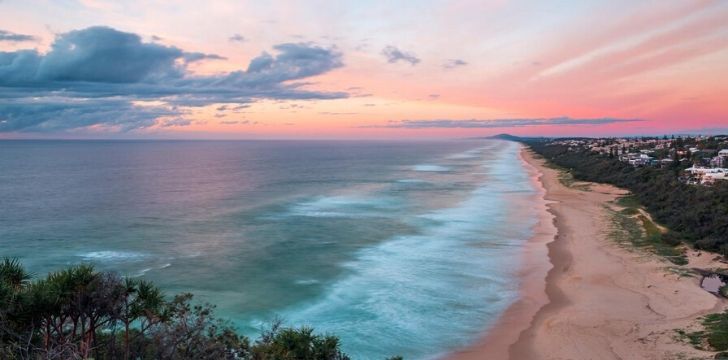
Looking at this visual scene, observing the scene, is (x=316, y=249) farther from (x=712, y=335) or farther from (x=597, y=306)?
(x=712, y=335)

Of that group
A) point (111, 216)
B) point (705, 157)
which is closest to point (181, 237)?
point (111, 216)

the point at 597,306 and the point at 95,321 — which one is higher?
the point at 95,321

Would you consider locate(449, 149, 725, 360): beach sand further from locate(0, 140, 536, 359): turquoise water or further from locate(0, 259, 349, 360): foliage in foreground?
locate(0, 259, 349, 360): foliage in foreground

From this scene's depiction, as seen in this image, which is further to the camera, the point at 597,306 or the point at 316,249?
the point at 316,249

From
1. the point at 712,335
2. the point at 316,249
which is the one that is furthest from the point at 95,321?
the point at 316,249

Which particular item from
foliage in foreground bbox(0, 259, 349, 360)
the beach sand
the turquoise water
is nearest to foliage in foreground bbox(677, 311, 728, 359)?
the beach sand

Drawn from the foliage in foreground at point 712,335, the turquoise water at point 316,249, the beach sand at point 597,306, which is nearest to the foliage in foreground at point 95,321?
the turquoise water at point 316,249

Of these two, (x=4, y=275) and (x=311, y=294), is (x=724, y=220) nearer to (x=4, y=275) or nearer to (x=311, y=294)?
(x=311, y=294)
